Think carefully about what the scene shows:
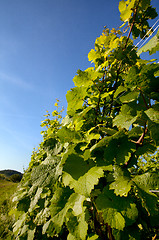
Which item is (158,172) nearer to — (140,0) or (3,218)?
(140,0)

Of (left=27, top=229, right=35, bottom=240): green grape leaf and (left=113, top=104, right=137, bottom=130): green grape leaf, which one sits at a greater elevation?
(left=113, top=104, right=137, bottom=130): green grape leaf

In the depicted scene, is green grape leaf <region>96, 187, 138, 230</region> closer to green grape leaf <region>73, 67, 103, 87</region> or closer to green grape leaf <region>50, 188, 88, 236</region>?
green grape leaf <region>50, 188, 88, 236</region>

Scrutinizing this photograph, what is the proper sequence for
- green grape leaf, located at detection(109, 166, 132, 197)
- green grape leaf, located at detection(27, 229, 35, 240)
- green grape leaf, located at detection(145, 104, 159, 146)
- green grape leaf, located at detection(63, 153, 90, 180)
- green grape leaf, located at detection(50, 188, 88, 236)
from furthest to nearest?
green grape leaf, located at detection(27, 229, 35, 240) < green grape leaf, located at detection(50, 188, 88, 236) < green grape leaf, located at detection(63, 153, 90, 180) < green grape leaf, located at detection(109, 166, 132, 197) < green grape leaf, located at detection(145, 104, 159, 146)

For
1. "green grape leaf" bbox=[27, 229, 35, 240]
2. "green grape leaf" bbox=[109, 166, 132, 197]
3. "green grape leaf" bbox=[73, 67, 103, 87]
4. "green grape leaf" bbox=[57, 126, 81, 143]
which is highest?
"green grape leaf" bbox=[73, 67, 103, 87]

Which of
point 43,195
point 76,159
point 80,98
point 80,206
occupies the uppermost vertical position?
point 80,98

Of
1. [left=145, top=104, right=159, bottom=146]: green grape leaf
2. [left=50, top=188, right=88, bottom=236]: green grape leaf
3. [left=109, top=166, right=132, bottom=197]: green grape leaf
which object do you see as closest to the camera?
[left=145, top=104, right=159, bottom=146]: green grape leaf

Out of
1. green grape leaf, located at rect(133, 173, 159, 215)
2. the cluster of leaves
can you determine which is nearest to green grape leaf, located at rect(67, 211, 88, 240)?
the cluster of leaves

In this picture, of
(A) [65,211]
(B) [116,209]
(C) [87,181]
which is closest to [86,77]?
(C) [87,181]

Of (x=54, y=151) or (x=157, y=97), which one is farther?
(x=54, y=151)

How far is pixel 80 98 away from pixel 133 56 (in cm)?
54

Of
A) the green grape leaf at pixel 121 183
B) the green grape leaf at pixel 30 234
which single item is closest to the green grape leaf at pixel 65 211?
the green grape leaf at pixel 121 183

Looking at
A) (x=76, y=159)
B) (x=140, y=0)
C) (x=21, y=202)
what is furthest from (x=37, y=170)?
(x=140, y=0)

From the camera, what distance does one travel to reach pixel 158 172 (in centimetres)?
75

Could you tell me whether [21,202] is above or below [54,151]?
below
